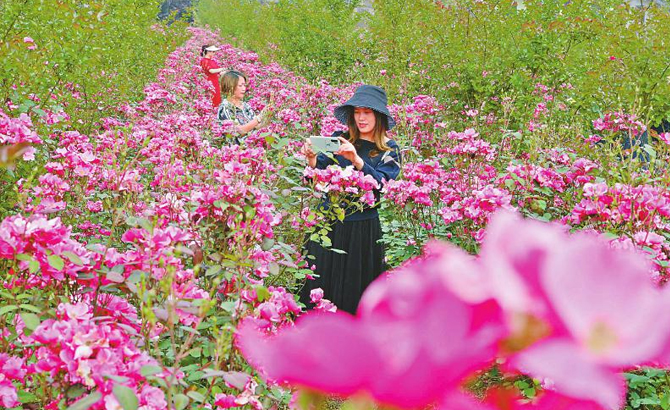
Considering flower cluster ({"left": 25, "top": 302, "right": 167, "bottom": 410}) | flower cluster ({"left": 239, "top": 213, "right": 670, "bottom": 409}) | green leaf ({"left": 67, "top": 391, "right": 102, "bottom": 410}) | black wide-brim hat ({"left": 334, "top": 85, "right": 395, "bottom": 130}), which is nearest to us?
flower cluster ({"left": 239, "top": 213, "right": 670, "bottom": 409})

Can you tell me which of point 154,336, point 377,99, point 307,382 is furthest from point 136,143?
point 307,382

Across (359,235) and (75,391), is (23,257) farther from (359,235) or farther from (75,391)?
(359,235)

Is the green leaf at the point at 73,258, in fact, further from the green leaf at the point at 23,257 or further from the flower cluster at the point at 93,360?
the flower cluster at the point at 93,360

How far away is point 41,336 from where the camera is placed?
36.4 inches

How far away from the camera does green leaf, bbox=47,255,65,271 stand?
A: 1.09 m

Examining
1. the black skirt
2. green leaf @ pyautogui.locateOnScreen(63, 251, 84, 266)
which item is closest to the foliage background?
the black skirt

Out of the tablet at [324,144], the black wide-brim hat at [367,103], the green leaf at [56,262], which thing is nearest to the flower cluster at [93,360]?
the green leaf at [56,262]

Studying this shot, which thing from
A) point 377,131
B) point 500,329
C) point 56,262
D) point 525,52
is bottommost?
point 56,262

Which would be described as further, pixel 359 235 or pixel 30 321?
pixel 359 235

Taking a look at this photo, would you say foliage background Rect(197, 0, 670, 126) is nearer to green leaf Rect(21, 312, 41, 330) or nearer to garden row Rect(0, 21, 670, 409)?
garden row Rect(0, 21, 670, 409)

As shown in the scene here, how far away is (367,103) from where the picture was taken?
345 centimetres

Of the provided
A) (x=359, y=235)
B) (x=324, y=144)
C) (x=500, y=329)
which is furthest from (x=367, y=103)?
(x=500, y=329)

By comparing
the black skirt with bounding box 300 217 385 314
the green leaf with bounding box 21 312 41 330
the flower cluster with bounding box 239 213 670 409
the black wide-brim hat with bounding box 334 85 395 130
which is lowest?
the black skirt with bounding box 300 217 385 314

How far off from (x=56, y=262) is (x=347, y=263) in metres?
2.51
